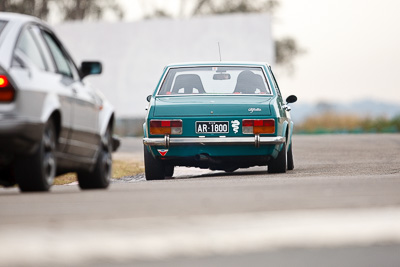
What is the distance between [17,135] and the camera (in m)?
8.85

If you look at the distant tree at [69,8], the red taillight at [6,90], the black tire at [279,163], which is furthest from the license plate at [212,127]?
the distant tree at [69,8]

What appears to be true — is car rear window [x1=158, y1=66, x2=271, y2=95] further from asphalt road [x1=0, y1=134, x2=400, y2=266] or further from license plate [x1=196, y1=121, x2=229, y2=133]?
asphalt road [x1=0, y1=134, x2=400, y2=266]

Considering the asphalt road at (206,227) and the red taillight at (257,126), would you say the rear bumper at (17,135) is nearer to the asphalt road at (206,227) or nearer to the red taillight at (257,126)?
the asphalt road at (206,227)

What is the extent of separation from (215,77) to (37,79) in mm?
5819

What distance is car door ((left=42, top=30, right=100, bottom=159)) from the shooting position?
10023 millimetres

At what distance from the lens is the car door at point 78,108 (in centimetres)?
1002

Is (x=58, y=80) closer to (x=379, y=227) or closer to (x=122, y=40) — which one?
(x=379, y=227)

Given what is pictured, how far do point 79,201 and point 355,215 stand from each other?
2.44 meters

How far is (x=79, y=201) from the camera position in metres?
8.52

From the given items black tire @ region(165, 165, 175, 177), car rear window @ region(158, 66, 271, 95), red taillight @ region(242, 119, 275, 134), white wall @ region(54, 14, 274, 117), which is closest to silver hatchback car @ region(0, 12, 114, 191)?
red taillight @ region(242, 119, 275, 134)

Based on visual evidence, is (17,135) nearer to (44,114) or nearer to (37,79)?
(44,114)

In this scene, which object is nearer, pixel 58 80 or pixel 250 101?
pixel 58 80

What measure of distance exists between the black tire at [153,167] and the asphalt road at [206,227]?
4167 mm

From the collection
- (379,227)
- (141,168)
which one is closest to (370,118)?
(141,168)
